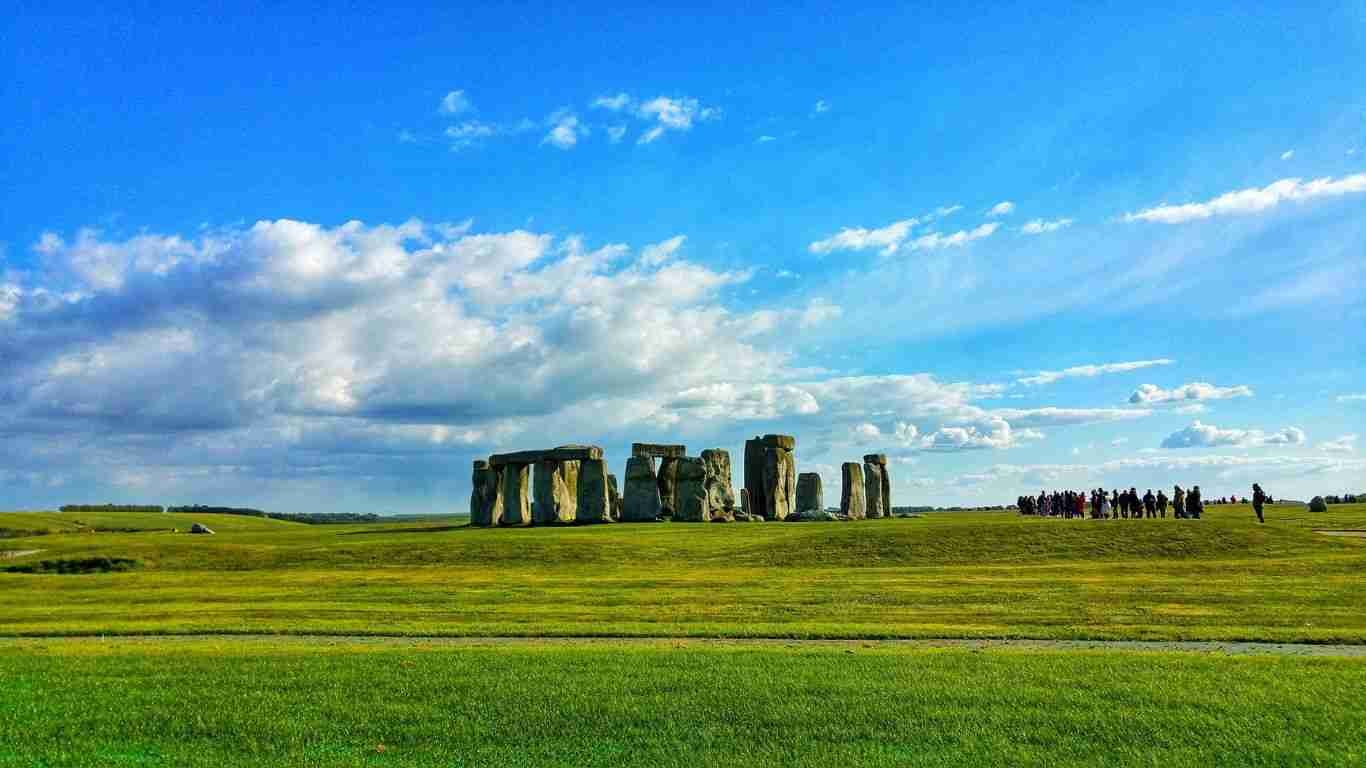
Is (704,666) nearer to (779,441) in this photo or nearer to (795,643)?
(795,643)

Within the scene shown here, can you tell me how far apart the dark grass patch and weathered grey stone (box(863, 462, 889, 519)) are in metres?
30.8

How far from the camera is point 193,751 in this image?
739 centimetres

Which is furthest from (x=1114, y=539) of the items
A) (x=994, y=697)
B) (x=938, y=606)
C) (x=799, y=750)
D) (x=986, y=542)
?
(x=799, y=750)

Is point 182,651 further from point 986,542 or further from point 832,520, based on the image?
point 832,520

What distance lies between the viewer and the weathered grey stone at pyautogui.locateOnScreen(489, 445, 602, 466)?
4147cm

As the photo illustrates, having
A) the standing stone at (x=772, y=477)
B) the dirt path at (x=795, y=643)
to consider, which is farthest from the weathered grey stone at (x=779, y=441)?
the dirt path at (x=795, y=643)

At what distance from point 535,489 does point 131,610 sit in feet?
80.5

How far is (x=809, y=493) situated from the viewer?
43625mm

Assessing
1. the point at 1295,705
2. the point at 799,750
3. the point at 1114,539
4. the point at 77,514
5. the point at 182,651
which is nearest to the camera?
the point at 799,750

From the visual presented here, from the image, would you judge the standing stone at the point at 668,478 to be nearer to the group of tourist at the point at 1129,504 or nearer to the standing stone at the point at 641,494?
the standing stone at the point at 641,494

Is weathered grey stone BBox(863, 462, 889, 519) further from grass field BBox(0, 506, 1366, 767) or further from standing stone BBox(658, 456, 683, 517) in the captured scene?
grass field BBox(0, 506, 1366, 767)

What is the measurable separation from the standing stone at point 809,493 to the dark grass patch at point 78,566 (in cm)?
2702

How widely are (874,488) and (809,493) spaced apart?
150 inches

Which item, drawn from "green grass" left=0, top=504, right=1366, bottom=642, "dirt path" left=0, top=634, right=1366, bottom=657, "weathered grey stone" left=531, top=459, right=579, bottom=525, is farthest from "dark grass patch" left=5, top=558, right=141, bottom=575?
"weathered grey stone" left=531, top=459, right=579, bottom=525
